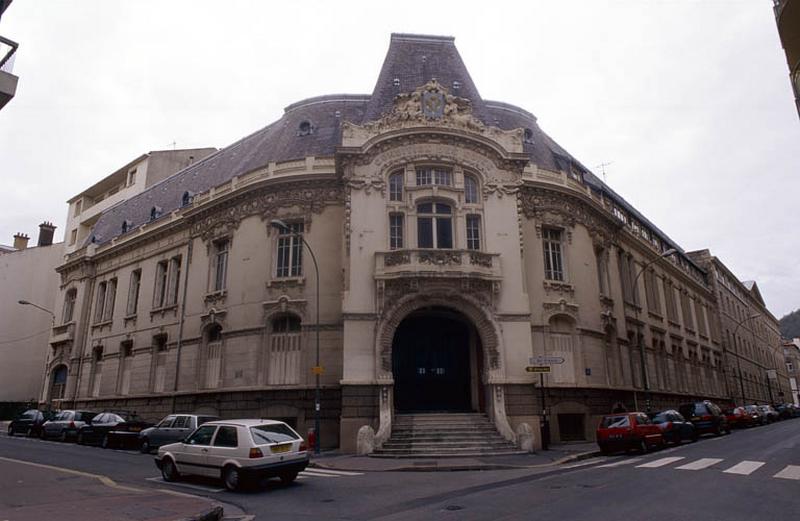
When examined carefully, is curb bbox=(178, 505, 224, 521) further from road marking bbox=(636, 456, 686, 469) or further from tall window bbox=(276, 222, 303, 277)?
tall window bbox=(276, 222, 303, 277)

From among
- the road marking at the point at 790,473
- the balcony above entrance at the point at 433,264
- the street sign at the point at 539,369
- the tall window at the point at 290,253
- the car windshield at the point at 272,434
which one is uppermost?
the tall window at the point at 290,253

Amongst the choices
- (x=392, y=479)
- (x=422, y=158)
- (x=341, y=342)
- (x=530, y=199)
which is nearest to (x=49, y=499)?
(x=392, y=479)

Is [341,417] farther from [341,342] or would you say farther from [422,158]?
[422,158]

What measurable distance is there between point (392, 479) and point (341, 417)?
7549 millimetres

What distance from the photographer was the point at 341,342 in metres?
24.4

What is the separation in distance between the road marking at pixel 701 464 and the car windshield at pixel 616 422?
3.37 metres

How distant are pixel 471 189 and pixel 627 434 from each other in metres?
12.0

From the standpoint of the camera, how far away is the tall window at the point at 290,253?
26188 millimetres

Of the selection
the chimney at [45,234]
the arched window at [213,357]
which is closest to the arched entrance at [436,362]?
the arched window at [213,357]

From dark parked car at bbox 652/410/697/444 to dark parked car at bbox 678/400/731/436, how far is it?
175 inches

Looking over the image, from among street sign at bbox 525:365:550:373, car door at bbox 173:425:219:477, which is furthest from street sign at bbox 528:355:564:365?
car door at bbox 173:425:219:477

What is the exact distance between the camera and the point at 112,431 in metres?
24.1

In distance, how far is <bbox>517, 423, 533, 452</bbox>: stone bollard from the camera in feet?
69.0

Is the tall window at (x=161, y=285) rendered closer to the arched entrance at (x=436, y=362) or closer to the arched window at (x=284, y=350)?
the arched window at (x=284, y=350)
